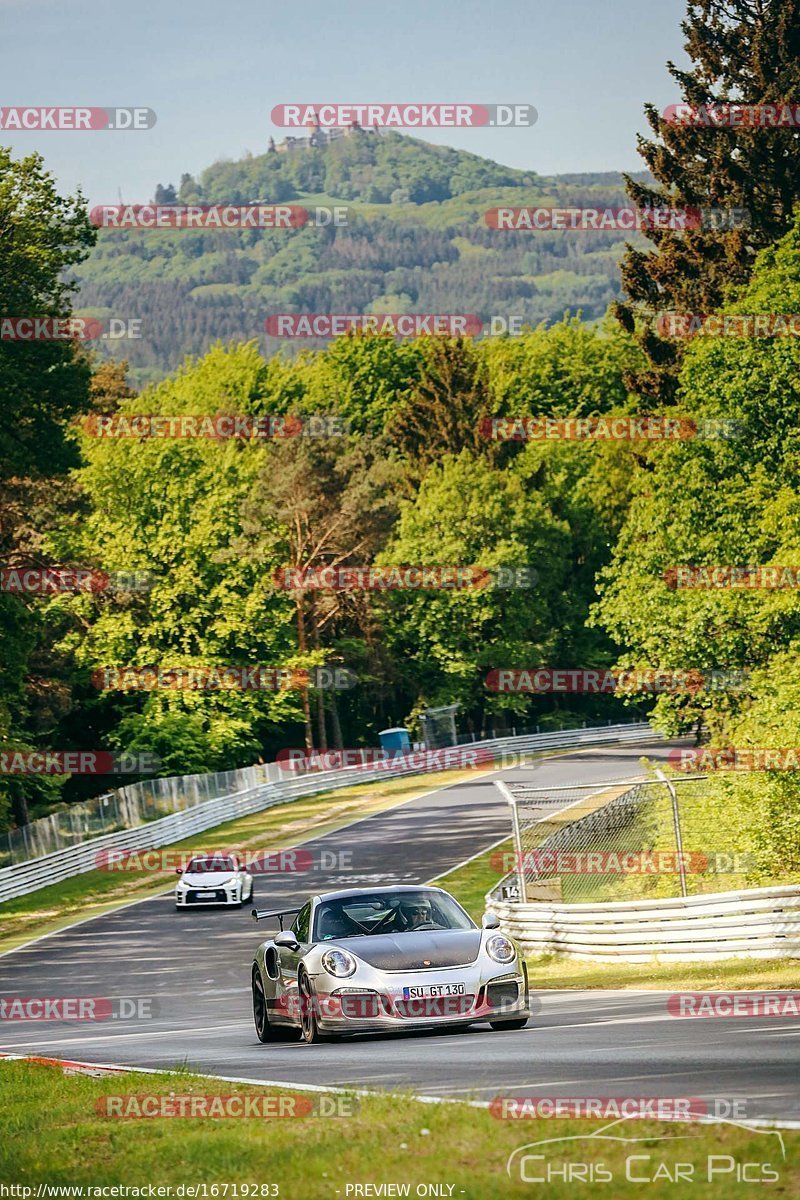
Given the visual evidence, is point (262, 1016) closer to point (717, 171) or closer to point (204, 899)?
point (204, 899)

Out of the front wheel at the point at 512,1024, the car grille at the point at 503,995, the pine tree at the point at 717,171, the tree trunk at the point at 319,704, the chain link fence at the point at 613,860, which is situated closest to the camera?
the car grille at the point at 503,995

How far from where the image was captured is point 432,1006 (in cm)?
1326

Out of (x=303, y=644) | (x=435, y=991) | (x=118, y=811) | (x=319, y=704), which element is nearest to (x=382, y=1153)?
(x=435, y=991)

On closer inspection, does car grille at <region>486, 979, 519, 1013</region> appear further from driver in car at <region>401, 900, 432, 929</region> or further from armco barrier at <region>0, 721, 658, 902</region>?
armco barrier at <region>0, 721, 658, 902</region>

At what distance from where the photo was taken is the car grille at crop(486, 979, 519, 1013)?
13.4 meters

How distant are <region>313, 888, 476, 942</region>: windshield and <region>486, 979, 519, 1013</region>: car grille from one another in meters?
0.97

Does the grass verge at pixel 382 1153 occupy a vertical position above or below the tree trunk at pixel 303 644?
above

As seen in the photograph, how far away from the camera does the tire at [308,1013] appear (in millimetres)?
13750

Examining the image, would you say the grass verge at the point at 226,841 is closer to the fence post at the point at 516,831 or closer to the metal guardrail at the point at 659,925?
the fence post at the point at 516,831

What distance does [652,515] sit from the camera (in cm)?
4544

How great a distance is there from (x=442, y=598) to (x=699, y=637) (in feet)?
135

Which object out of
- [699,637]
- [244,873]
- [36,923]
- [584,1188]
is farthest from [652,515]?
[584,1188]

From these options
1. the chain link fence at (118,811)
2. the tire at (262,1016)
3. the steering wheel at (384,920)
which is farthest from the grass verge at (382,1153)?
the chain link fence at (118,811)

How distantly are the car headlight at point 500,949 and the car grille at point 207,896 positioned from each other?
2695cm
